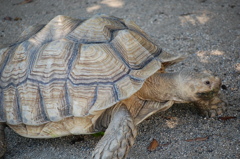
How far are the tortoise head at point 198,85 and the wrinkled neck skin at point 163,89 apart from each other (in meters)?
0.06

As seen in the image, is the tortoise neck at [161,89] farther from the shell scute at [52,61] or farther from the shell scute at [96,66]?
the shell scute at [52,61]

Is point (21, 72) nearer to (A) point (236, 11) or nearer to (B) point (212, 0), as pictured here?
(A) point (236, 11)

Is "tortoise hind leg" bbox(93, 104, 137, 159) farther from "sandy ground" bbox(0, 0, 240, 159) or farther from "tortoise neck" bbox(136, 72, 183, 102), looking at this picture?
"tortoise neck" bbox(136, 72, 183, 102)

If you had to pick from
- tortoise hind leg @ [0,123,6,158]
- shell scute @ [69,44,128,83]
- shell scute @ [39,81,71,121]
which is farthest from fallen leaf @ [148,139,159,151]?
tortoise hind leg @ [0,123,6,158]

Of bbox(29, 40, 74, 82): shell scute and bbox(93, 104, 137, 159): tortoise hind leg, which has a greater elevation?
bbox(29, 40, 74, 82): shell scute

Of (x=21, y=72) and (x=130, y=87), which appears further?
(x=21, y=72)

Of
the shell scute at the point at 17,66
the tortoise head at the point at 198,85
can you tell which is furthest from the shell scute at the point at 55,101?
the tortoise head at the point at 198,85

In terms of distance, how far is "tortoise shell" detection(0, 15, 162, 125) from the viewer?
2.57 metres

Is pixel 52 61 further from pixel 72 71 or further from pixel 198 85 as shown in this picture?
pixel 198 85

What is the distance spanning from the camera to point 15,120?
110 inches

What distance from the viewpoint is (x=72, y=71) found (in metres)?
2.64

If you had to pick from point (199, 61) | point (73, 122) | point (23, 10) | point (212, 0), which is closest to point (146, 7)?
point (212, 0)

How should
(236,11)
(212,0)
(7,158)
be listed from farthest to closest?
(212,0) < (236,11) < (7,158)

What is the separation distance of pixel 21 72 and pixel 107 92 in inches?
37.1
